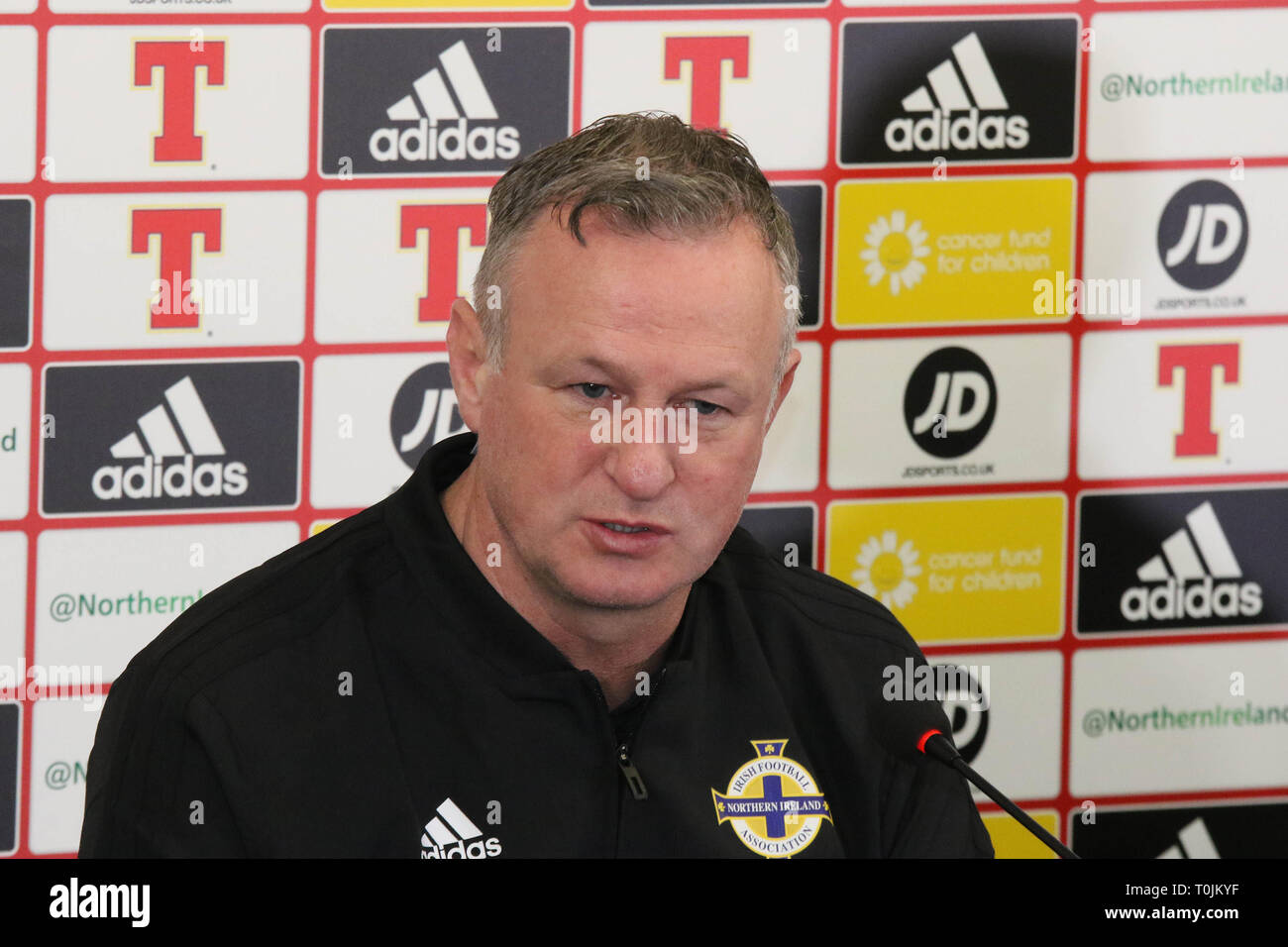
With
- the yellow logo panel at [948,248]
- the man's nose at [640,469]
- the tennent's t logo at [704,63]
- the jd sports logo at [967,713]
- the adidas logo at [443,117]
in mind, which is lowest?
the jd sports logo at [967,713]

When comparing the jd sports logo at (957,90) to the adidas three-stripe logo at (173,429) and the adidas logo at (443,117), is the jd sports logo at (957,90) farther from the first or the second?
the adidas three-stripe logo at (173,429)

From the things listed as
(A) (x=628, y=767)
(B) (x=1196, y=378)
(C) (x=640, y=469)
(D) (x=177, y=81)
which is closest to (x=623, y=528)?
(C) (x=640, y=469)

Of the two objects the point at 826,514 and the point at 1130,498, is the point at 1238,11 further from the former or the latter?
the point at 826,514

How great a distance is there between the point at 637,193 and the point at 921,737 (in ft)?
1.72

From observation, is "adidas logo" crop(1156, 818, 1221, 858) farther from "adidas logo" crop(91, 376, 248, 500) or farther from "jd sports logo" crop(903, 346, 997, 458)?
"adidas logo" crop(91, 376, 248, 500)

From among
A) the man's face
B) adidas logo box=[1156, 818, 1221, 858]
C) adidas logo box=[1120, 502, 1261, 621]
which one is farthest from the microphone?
adidas logo box=[1156, 818, 1221, 858]

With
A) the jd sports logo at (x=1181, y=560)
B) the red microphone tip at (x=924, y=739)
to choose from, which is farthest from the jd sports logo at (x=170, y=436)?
the jd sports logo at (x=1181, y=560)

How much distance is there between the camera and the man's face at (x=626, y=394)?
4.21ft

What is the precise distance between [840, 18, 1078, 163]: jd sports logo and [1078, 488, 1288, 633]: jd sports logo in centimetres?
56

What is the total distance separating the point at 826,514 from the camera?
2.26 metres

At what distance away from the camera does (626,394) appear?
4.26ft

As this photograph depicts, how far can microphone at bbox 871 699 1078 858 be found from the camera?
49.6 inches

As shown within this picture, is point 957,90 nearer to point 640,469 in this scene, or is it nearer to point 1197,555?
point 1197,555

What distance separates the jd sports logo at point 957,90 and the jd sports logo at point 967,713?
2.55ft
